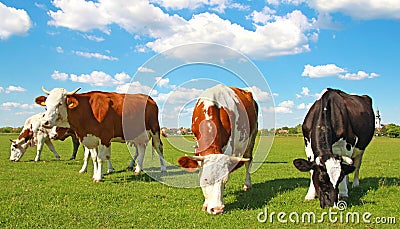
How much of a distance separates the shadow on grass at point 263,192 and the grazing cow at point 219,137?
1.97 ft

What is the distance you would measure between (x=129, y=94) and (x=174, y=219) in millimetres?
8073

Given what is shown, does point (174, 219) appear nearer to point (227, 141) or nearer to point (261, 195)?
point (227, 141)

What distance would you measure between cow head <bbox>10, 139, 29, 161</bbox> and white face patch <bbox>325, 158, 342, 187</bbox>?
16.0m

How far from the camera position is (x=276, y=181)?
1230cm

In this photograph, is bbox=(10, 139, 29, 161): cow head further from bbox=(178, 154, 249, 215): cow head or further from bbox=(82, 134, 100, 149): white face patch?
bbox=(178, 154, 249, 215): cow head

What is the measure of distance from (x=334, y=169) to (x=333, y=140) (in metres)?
1.31

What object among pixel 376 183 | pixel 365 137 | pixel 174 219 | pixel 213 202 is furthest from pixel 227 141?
pixel 376 183

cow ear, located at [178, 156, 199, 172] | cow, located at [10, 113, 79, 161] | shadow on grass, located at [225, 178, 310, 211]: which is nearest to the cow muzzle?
shadow on grass, located at [225, 178, 310, 211]

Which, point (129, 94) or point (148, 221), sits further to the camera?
point (129, 94)

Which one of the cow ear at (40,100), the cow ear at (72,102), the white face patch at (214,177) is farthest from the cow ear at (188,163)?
the cow ear at (40,100)

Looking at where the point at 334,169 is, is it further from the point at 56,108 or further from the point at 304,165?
the point at 56,108

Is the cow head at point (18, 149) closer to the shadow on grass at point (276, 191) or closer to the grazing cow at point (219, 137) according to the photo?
the shadow on grass at point (276, 191)

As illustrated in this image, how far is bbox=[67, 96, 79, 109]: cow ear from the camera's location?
11834 mm

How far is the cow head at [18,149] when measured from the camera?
62.0 feet
